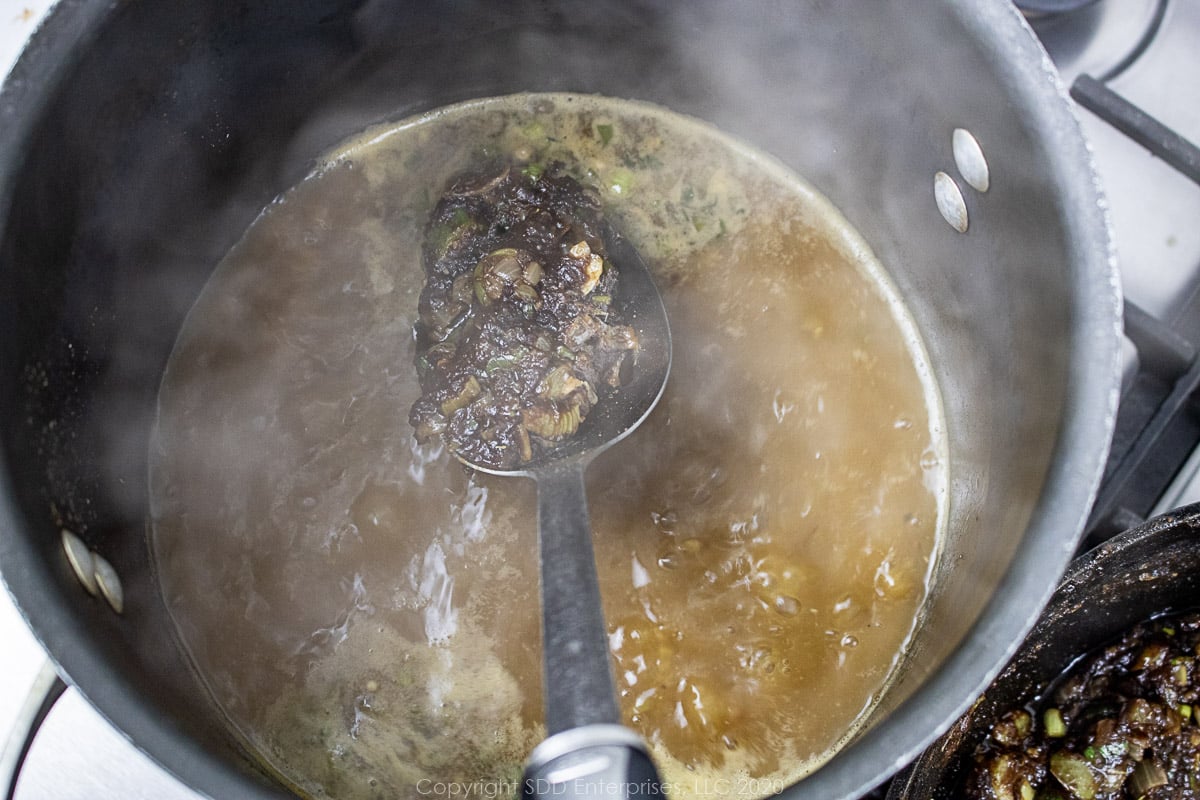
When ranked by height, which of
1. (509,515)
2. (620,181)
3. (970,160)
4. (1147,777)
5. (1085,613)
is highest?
(970,160)

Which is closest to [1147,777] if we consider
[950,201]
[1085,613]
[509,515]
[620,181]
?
[1085,613]

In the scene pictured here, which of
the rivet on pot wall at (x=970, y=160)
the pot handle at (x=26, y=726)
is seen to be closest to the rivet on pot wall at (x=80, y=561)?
the pot handle at (x=26, y=726)

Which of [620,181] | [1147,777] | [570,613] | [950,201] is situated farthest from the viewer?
[620,181]

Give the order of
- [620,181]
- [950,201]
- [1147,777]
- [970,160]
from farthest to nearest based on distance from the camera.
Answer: [620,181]
[1147,777]
[950,201]
[970,160]

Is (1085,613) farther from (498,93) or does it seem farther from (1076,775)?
(498,93)

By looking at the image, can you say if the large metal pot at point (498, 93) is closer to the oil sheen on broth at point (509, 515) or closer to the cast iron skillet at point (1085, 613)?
the oil sheen on broth at point (509, 515)

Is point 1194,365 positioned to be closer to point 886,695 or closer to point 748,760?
point 886,695

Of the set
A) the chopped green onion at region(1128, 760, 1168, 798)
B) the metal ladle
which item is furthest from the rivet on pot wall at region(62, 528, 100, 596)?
the chopped green onion at region(1128, 760, 1168, 798)
